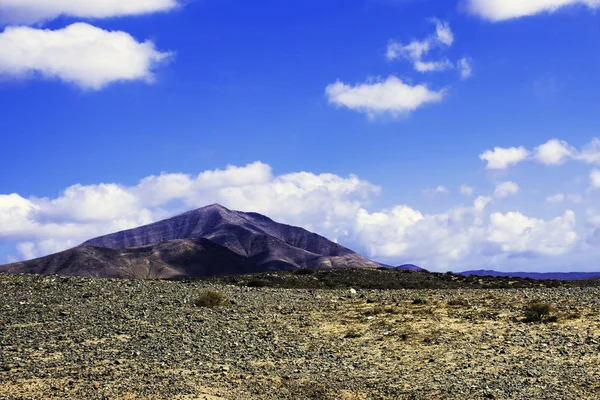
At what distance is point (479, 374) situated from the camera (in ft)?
53.4

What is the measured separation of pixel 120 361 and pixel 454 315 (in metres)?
14.3

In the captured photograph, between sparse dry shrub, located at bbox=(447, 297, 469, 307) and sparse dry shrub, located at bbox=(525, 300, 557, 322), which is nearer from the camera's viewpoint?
sparse dry shrub, located at bbox=(525, 300, 557, 322)

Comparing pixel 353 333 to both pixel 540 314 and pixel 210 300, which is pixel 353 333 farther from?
pixel 210 300

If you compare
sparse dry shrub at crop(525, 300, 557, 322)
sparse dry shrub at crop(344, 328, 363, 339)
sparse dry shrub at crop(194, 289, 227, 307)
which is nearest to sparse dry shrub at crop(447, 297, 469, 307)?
sparse dry shrub at crop(525, 300, 557, 322)

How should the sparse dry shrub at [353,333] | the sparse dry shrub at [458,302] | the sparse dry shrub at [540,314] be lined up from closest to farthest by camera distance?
1. the sparse dry shrub at [353,333]
2. the sparse dry shrub at [540,314]
3. the sparse dry shrub at [458,302]

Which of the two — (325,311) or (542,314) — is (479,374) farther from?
(325,311)

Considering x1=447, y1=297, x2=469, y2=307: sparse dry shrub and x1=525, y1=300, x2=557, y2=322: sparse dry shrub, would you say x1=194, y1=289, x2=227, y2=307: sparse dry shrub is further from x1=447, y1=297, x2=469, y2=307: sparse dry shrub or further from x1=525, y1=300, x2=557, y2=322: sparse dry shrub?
x1=525, y1=300, x2=557, y2=322: sparse dry shrub

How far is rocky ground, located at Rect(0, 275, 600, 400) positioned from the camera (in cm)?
1506

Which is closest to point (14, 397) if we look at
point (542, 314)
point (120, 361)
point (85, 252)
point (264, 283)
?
point (120, 361)

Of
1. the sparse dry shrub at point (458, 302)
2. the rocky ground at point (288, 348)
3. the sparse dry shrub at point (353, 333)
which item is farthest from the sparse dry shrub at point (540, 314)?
the sparse dry shrub at point (353, 333)

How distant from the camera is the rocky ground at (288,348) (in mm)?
15062

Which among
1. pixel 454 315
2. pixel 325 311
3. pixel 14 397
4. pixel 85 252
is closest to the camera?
pixel 14 397

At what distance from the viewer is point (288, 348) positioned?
64.4ft

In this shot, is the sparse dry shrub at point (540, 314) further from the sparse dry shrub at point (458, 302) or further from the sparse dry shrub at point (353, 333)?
the sparse dry shrub at point (353, 333)
